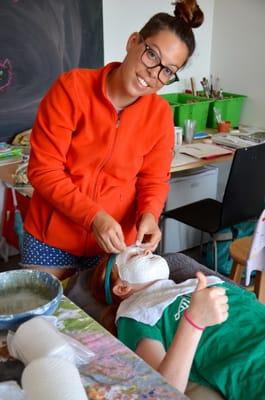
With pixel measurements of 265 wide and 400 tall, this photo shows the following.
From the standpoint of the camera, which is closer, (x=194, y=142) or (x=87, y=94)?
(x=87, y=94)

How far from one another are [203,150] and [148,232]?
1465mm

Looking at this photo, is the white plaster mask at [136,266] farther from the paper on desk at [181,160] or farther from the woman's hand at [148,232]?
the paper on desk at [181,160]

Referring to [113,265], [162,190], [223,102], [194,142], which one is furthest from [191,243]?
[113,265]

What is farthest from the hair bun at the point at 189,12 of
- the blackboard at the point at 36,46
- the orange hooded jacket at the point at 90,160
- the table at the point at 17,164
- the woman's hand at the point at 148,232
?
the blackboard at the point at 36,46

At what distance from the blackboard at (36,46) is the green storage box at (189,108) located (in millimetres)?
668

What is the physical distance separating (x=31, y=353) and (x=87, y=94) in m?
0.81

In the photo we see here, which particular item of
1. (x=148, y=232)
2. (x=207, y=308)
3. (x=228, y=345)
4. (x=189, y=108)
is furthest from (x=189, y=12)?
(x=189, y=108)

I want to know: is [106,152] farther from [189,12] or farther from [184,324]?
[184,324]

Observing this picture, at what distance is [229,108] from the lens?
3.30m

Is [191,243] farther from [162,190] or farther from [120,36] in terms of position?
[162,190]

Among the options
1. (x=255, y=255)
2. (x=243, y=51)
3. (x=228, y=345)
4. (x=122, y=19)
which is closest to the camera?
(x=228, y=345)

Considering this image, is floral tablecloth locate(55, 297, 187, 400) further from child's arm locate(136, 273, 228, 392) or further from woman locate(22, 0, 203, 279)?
woman locate(22, 0, 203, 279)

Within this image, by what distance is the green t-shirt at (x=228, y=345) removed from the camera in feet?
3.79

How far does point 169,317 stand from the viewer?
1.30 meters
